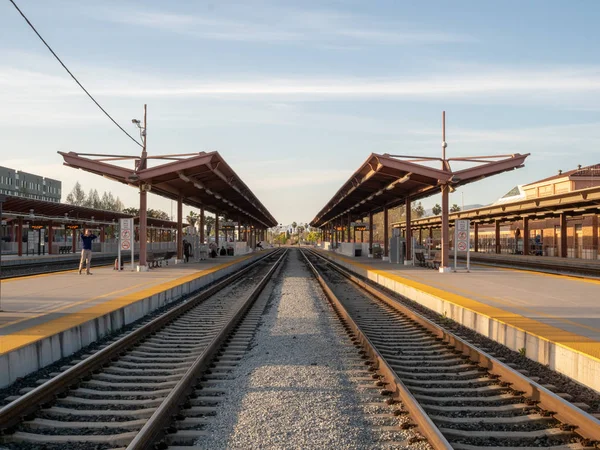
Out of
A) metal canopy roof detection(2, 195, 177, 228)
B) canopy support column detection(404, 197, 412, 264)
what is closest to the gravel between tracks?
canopy support column detection(404, 197, 412, 264)

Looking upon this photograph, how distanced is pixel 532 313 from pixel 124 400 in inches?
305

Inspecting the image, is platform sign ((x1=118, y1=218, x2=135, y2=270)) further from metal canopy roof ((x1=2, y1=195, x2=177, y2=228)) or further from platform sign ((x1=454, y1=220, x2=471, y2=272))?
platform sign ((x1=454, y1=220, x2=471, y2=272))

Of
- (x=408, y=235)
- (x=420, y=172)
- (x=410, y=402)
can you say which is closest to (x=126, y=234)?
(x=420, y=172)

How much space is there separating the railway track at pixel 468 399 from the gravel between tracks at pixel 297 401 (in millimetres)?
348

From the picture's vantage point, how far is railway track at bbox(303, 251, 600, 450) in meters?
4.75

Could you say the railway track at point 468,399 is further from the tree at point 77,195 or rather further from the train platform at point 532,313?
the tree at point 77,195

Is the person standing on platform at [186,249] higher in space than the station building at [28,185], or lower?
lower

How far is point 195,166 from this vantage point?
75.0ft

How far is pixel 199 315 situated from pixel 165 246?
58.0 m

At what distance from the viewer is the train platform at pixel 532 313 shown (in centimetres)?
704

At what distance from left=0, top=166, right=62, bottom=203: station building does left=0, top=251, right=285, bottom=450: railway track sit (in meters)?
102

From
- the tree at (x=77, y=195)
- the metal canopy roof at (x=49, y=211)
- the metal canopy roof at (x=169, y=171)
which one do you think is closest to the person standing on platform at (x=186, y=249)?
the metal canopy roof at (x=169, y=171)

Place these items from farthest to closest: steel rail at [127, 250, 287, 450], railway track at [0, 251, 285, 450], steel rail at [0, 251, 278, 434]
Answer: steel rail at [0, 251, 278, 434] → railway track at [0, 251, 285, 450] → steel rail at [127, 250, 287, 450]

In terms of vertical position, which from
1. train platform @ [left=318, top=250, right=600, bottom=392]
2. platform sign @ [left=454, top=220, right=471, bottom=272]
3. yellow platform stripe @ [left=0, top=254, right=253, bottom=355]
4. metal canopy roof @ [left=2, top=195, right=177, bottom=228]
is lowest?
train platform @ [left=318, top=250, right=600, bottom=392]
